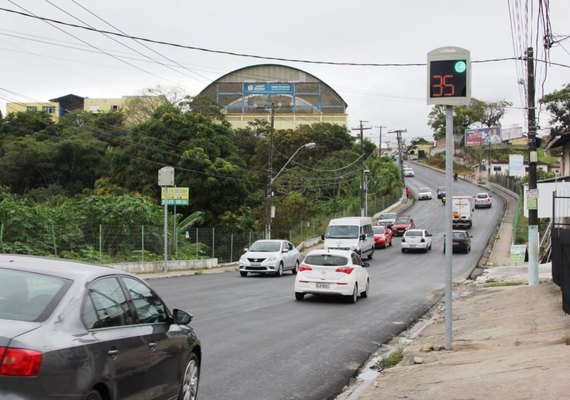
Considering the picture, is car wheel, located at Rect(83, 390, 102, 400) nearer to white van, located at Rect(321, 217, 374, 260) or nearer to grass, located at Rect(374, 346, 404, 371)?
grass, located at Rect(374, 346, 404, 371)

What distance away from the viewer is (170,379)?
19.0 ft

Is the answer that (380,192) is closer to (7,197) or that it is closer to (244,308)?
(7,197)

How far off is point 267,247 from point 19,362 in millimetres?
25281

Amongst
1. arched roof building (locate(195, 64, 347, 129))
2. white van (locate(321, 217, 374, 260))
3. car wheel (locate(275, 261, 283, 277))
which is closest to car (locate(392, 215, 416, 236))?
white van (locate(321, 217, 374, 260))

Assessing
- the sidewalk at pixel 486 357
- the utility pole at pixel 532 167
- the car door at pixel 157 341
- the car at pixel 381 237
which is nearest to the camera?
the car door at pixel 157 341

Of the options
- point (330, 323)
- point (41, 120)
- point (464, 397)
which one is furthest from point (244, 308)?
point (41, 120)

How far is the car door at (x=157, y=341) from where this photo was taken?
5406 mm

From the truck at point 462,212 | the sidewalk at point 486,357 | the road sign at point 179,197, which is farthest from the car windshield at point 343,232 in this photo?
the truck at point 462,212

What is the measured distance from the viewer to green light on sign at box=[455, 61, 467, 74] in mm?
9953

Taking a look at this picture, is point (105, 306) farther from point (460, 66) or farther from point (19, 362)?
point (460, 66)

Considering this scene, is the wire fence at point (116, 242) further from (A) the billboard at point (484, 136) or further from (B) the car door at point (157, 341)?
(A) the billboard at point (484, 136)

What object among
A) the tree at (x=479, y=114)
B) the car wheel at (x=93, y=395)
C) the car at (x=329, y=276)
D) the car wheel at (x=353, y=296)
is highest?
the tree at (x=479, y=114)

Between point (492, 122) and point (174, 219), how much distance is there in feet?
359

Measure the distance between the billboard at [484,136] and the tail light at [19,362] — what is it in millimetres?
101022
